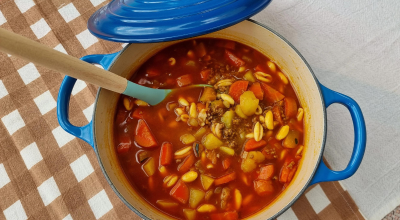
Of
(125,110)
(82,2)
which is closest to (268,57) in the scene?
(125,110)

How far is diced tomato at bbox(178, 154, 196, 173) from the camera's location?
1.76m

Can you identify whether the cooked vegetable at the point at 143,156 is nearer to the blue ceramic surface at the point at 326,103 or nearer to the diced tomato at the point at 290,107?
the blue ceramic surface at the point at 326,103

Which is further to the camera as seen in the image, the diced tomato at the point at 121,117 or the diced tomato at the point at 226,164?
the diced tomato at the point at 121,117

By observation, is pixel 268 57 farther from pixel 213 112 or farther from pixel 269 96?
pixel 213 112

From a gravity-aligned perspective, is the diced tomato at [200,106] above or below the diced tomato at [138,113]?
below

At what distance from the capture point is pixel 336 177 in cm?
150

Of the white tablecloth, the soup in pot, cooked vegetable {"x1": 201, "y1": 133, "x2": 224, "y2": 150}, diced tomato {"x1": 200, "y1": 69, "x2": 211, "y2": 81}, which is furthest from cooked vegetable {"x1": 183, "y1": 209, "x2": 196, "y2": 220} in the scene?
the white tablecloth

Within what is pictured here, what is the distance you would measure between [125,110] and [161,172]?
471 millimetres

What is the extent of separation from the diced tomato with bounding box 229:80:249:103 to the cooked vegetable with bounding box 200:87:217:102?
0.11 m

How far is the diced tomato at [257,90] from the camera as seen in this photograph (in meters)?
1.86


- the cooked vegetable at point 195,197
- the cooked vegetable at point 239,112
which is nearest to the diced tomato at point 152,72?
the cooked vegetable at point 239,112

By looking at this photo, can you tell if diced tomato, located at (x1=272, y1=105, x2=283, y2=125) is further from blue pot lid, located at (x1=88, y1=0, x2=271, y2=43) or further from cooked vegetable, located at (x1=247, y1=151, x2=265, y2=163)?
blue pot lid, located at (x1=88, y1=0, x2=271, y2=43)

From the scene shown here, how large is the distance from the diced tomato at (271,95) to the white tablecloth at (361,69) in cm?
38

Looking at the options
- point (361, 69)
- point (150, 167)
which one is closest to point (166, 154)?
point (150, 167)
